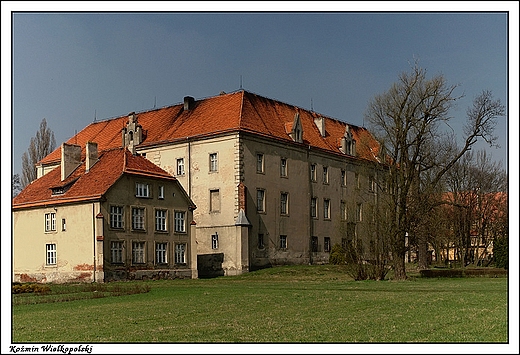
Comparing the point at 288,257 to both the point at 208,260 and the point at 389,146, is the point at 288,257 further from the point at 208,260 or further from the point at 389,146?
the point at 389,146

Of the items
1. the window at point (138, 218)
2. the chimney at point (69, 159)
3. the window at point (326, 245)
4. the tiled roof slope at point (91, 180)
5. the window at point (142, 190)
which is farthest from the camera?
the window at point (326, 245)

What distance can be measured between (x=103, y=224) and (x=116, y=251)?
2.11 meters

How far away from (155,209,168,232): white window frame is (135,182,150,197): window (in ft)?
4.56

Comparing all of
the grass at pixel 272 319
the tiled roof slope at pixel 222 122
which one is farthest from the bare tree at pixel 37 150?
the grass at pixel 272 319

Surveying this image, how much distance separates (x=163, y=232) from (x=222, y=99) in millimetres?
15826

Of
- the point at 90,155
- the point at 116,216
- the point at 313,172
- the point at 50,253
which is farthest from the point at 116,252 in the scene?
the point at 313,172

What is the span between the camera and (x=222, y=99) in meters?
62.2

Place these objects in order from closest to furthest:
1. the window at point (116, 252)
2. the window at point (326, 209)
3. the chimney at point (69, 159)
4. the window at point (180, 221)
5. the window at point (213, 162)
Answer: the window at point (116, 252) → the chimney at point (69, 159) → the window at point (180, 221) → the window at point (213, 162) → the window at point (326, 209)

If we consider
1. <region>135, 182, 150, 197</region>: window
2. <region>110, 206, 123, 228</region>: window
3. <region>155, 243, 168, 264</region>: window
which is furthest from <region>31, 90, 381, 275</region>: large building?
<region>110, 206, 123, 228</region>: window

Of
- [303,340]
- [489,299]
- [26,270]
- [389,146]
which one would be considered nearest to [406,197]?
[389,146]

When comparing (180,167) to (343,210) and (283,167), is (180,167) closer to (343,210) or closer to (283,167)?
(283,167)

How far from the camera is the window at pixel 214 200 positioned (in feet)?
189

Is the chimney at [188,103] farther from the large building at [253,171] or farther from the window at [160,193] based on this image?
the window at [160,193]

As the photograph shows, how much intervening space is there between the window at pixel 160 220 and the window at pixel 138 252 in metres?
1.86
